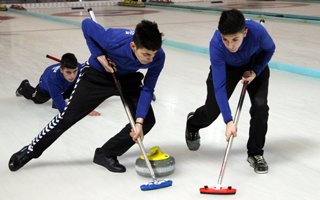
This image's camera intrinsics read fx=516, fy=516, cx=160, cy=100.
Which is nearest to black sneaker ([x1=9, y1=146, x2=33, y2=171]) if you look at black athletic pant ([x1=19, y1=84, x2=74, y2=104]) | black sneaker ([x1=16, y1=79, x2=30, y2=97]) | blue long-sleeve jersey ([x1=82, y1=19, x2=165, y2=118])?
blue long-sleeve jersey ([x1=82, y1=19, x2=165, y2=118])

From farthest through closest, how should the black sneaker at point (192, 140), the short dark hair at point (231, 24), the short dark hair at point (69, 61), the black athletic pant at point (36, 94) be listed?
the black athletic pant at point (36, 94) < the short dark hair at point (69, 61) < the black sneaker at point (192, 140) < the short dark hair at point (231, 24)

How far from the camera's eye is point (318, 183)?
251 cm

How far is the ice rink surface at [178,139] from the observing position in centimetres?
246

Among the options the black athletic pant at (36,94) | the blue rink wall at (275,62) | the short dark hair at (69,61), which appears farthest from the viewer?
the blue rink wall at (275,62)

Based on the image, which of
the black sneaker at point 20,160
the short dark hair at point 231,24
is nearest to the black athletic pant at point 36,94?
the black sneaker at point 20,160

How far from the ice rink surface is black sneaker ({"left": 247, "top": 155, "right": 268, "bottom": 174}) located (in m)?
0.03

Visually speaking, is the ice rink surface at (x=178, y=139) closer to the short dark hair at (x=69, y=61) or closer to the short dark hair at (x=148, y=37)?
the short dark hair at (x=69, y=61)

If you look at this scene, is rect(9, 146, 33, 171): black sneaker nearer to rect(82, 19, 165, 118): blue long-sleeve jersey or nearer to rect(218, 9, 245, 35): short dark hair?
rect(82, 19, 165, 118): blue long-sleeve jersey

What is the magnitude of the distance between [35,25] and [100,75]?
700 centimetres

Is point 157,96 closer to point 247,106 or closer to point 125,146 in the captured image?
point 247,106

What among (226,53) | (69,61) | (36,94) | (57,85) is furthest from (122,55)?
(36,94)

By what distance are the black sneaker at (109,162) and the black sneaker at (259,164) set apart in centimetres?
67

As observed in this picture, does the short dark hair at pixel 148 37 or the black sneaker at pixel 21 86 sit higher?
the short dark hair at pixel 148 37

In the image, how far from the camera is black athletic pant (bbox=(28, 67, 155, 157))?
8.52 ft
